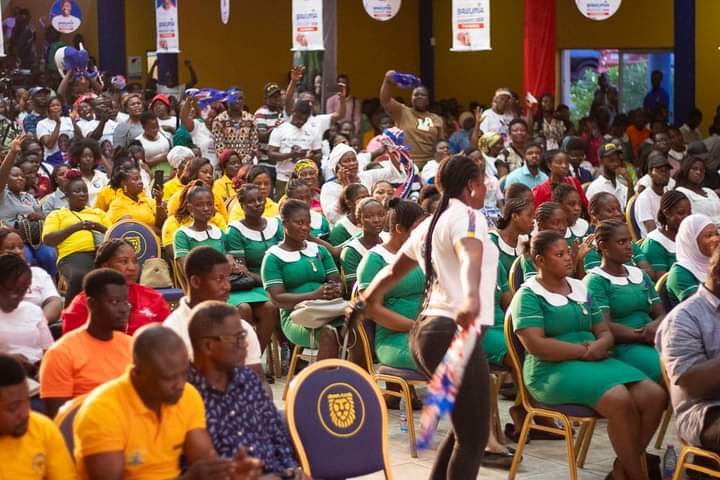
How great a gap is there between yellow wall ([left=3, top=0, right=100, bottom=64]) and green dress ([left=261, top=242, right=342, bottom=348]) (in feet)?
51.0

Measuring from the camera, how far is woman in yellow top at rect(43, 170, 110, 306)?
9477mm

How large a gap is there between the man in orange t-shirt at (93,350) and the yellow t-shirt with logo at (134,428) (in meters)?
0.93

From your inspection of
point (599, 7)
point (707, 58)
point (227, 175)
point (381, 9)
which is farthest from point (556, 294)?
point (707, 58)

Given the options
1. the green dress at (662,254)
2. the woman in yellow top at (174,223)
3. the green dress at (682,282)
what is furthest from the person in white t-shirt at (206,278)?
the woman in yellow top at (174,223)

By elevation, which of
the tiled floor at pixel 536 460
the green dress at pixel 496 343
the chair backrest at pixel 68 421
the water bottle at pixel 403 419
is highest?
the chair backrest at pixel 68 421

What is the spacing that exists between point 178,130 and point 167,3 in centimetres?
424

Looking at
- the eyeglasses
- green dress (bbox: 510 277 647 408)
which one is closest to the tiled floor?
green dress (bbox: 510 277 647 408)

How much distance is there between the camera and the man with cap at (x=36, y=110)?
14.4 meters

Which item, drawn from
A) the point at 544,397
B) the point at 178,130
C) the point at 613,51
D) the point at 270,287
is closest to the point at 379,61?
the point at 613,51

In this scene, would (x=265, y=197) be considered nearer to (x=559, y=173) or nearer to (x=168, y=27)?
(x=559, y=173)

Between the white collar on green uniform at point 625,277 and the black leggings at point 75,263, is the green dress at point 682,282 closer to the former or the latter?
the white collar on green uniform at point 625,277

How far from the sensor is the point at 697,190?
394 inches

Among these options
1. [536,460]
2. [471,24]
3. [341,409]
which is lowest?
[536,460]

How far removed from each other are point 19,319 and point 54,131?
780cm
